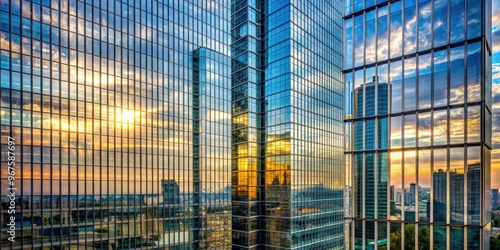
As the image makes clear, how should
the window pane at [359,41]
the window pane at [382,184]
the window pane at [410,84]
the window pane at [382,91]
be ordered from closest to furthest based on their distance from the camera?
the window pane at [410,84], the window pane at [382,184], the window pane at [382,91], the window pane at [359,41]

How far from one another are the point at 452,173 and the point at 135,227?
147 ft

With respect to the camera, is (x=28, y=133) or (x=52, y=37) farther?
(x=52, y=37)

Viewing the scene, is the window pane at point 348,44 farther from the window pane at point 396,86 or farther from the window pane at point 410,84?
the window pane at point 410,84

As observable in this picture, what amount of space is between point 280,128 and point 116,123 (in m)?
31.0

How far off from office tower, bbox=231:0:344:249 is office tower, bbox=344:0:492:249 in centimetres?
4584

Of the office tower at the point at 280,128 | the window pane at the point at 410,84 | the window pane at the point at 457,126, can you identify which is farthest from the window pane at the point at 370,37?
the office tower at the point at 280,128

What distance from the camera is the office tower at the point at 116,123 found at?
127ft

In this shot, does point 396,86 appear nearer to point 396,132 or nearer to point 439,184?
point 396,132

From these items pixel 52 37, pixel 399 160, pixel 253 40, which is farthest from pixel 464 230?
pixel 253 40

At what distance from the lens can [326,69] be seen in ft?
249

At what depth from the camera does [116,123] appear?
47062mm

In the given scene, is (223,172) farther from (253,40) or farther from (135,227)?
(253,40)

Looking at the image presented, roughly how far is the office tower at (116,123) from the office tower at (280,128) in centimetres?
432

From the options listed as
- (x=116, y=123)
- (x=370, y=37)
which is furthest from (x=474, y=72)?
(x=116, y=123)
